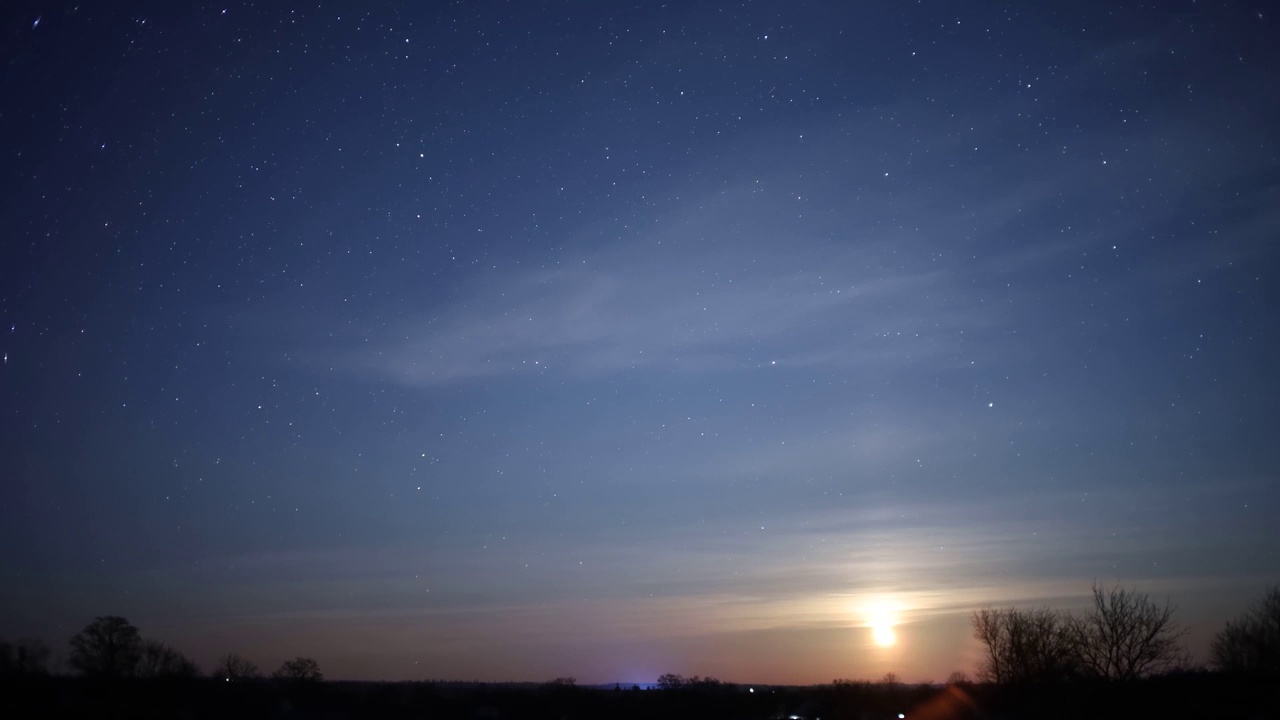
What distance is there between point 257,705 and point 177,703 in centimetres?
649

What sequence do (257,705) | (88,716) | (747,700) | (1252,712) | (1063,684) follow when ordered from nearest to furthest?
(88,716) → (1252,712) → (257,705) → (1063,684) → (747,700)

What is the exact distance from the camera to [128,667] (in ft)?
248

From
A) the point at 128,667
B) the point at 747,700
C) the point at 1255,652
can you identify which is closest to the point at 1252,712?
the point at 1255,652

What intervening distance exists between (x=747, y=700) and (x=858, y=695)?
11.1 m

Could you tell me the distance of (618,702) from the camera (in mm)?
65875

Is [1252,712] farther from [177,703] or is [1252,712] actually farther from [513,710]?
[177,703]

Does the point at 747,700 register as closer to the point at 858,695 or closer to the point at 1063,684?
the point at 858,695

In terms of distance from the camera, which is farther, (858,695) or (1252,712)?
(858,695)

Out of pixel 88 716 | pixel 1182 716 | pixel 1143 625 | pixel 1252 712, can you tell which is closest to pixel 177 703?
pixel 88 716

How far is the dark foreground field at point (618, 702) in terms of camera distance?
40619 mm

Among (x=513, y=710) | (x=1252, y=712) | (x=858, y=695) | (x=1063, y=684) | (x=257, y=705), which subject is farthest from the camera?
(x=858, y=695)

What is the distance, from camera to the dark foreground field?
4062 centimetres

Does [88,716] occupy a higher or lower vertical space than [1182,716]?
higher

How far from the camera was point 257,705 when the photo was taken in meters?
49.4
